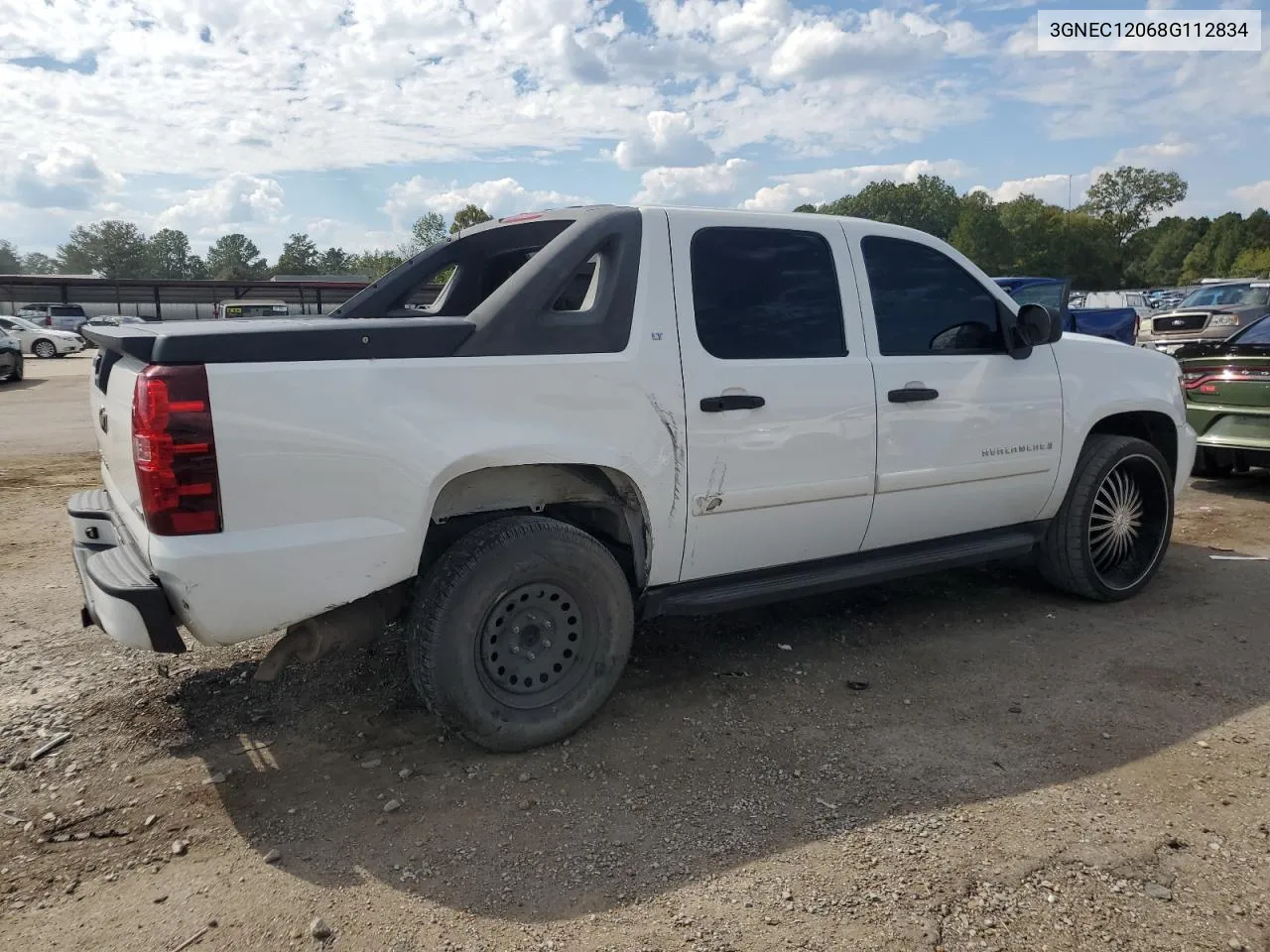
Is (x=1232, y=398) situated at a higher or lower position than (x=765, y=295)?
lower

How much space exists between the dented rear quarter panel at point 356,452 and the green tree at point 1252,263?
78.8 metres

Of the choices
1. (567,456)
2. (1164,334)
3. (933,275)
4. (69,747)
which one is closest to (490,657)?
(567,456)

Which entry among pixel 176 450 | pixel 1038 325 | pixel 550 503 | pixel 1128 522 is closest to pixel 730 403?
pixel 550 503

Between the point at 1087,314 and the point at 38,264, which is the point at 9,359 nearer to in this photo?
the point at 1087,314

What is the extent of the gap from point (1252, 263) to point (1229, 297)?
222 feet

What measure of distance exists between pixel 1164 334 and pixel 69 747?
18.8 meters

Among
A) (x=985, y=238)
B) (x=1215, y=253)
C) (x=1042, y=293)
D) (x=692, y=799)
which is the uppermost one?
(x=985, y=238)

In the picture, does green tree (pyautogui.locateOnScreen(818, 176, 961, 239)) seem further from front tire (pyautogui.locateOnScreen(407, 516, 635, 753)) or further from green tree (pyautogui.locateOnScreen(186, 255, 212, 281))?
front tire (pyautogui.locateOnScreen(407, 516, 635, 753))

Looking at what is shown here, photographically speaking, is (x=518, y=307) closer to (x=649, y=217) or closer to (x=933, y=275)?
(x=649, y=217)

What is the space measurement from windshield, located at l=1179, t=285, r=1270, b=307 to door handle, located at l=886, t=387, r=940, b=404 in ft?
53.0

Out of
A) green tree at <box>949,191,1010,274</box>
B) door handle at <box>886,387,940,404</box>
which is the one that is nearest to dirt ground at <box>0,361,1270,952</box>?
door handle at <box>886,387,940,404</box>

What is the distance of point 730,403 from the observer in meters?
3.60

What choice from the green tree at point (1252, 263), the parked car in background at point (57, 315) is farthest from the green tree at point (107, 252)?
the green tree at point (1252, 263)

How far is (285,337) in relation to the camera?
2855 millimetres
